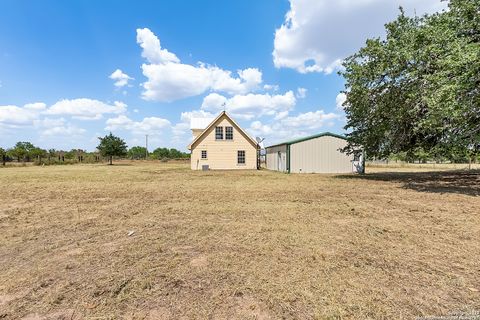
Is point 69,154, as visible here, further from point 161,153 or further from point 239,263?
point 239,263

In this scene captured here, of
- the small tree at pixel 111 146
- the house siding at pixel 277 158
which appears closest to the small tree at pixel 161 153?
the small tree at pixel 111 146

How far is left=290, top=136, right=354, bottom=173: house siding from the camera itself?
2430 centimetres

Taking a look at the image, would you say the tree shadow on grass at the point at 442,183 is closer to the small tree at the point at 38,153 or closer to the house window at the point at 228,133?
the house window at the point at 228,133

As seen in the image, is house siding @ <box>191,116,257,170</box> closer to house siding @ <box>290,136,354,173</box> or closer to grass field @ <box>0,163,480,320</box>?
house siding @ <box>290,136,354,173</box>

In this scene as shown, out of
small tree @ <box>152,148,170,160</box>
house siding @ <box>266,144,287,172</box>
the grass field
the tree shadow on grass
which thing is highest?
small tree @ <box>152,148,170,160</box>

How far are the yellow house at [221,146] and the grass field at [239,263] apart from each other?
68.8 ft

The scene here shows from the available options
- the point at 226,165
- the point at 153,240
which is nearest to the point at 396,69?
the point at 153,240

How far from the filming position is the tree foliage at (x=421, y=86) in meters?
11.1

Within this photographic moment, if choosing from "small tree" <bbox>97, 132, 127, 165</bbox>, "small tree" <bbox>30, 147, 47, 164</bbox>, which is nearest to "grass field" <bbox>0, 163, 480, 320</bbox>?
"small tree" <bbox>97, 132, 127, 165</bbox>

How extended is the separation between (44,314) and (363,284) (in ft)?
11.9

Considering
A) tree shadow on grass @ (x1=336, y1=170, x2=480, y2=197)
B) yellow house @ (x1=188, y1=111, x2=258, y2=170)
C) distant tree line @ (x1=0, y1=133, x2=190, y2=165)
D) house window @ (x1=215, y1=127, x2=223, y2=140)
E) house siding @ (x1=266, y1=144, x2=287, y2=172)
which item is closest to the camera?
tree shadow on grass @ (x1=336, y1=170, x2=480, y2=197)

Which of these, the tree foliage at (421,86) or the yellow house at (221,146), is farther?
the yellow house at (221,146)

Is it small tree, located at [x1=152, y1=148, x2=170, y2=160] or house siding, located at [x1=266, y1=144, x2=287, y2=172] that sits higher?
small tree, located at [x1=152, y1=148, x2=170, y2=160]

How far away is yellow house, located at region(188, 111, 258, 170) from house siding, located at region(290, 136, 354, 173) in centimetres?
674
